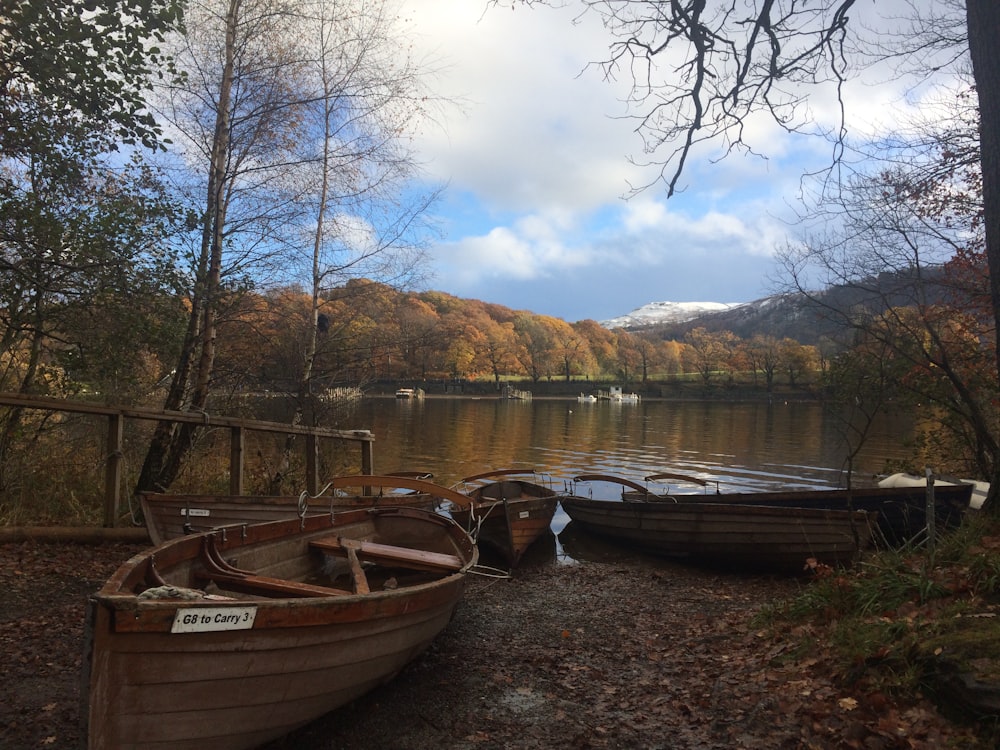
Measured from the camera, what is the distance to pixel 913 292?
8.55 metres

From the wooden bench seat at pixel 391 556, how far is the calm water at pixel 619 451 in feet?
19.9

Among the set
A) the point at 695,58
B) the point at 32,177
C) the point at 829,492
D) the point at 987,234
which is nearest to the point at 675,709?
the point at 987,234

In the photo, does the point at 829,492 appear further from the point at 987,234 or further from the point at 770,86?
the point at 770,86

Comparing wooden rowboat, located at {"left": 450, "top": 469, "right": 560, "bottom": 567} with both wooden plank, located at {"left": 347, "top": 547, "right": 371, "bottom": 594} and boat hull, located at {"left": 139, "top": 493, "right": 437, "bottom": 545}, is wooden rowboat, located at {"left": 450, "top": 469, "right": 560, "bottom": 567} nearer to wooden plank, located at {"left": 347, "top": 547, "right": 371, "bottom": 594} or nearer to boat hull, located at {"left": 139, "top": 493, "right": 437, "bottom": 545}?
boat hull, located at {"left": 139, "top": 493, "right": 437, "bottom": 545}

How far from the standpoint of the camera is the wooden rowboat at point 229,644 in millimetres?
3158

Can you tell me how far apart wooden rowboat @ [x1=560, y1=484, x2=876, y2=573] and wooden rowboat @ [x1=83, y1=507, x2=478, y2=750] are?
5.93 metres

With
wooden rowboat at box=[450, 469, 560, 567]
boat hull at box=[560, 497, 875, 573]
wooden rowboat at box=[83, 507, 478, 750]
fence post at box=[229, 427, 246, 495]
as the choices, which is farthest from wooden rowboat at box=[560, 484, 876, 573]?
fence post at box=[229, 427, 246, 495]

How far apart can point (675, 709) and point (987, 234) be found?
16.2 feet

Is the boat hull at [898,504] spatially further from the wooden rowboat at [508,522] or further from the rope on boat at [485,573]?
the rope on boat at [485,573]

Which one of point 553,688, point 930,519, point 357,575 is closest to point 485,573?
point 553,688

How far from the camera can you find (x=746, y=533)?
9.88 metres

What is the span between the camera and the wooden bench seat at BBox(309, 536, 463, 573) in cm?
584

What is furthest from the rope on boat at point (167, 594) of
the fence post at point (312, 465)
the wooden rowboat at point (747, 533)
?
the wooden rowboat at point (747, 533)

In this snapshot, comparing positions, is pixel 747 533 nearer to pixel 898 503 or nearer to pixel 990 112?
pixel 898 503
